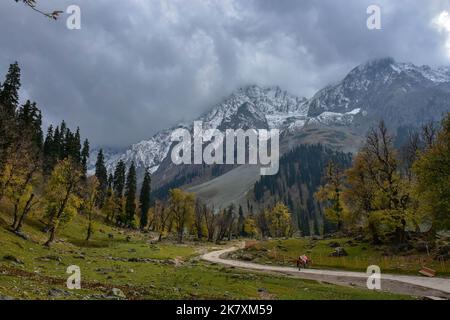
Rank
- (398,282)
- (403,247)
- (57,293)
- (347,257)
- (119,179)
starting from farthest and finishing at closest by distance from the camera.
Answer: (119,179) < (347,257) < (403,247) < (398,282) < (57,293)

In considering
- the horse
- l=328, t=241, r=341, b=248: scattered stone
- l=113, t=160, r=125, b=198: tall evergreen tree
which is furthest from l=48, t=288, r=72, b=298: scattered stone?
l=113, t=160, r=125, b=198: tall evergreen tree

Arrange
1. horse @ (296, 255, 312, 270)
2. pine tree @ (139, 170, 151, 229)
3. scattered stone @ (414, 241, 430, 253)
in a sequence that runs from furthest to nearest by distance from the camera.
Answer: pine tree @ (139, 170, 151, 229)
horse @ (296, 255, 312, 270)
scattered stone @ (414, 241, 430, 253)

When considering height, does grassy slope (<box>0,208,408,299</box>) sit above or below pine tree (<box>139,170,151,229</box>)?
below

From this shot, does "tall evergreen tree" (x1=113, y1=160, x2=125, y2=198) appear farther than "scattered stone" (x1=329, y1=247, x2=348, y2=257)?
Yes

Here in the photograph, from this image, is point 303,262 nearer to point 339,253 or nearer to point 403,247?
point 339,253

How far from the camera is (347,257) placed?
5803 centimetres

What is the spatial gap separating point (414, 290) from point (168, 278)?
72.4 ft

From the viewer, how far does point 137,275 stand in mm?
35219

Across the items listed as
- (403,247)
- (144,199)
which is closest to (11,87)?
(144,199)

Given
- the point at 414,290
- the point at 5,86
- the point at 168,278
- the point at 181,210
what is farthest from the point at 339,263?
the point at 5,86

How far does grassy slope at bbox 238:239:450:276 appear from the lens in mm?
45669

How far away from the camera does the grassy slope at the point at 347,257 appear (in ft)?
150

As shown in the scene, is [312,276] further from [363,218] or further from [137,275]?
[363,218]

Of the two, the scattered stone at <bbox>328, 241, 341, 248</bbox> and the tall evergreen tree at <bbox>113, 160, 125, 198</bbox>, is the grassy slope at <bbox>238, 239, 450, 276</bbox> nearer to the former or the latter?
the scattered stone at <bbox>328, 241, 341, 248</bbox>
